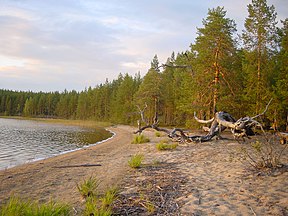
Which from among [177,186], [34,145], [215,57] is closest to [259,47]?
[215,57]

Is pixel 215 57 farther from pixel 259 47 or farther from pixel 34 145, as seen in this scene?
pixel 34 145

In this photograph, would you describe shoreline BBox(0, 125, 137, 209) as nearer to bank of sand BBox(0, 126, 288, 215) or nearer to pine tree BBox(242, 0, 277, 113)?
bank of sand BBox(0, 126, 288, 215)

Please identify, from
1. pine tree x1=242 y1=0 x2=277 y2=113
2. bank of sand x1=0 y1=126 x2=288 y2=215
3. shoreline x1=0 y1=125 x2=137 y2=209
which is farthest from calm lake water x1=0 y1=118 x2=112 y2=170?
pine tree x1=242 y1=0 x2=277 y2=113

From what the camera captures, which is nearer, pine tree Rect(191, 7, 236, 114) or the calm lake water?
the calm lake water

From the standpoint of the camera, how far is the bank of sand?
17.3 ft

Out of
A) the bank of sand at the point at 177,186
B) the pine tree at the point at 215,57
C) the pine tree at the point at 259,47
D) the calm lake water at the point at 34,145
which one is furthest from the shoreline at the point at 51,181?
the pine tree at the point at 259,47

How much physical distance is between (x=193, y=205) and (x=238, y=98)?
1841 cm

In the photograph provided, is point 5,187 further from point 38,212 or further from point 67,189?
point 38,212

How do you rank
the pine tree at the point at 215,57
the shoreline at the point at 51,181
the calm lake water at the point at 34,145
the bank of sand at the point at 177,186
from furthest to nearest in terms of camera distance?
the pine tree at the point at 215,57 → the calm lake water at the point at 34,145 → the shoreline at the point at 51,181 → the bank of sand at the point at 177,186

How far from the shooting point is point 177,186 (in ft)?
22.9

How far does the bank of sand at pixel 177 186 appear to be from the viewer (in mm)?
5273

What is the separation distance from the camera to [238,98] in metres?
21.9

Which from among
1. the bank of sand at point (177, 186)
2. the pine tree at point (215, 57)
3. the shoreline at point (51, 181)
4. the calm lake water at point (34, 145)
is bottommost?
the calm lake water at point (34, 145)

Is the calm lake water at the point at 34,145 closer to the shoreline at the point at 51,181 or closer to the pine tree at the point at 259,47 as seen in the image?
the shoreline at the point at 51,181
